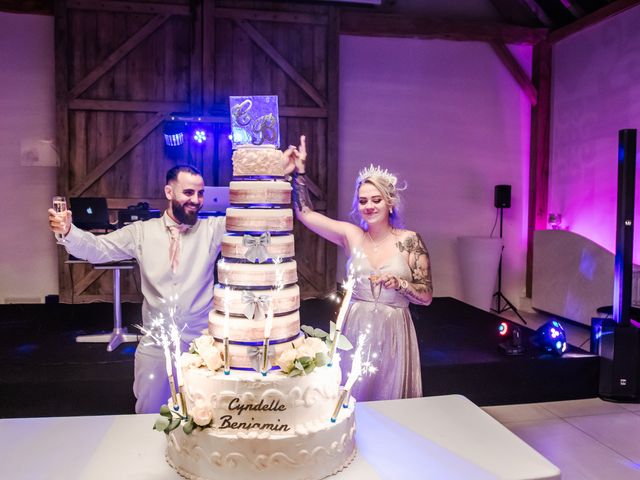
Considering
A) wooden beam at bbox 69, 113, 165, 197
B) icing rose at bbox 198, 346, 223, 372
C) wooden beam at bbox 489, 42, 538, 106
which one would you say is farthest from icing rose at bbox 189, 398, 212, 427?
wooden beam at bbox 489, 42, 538, 106

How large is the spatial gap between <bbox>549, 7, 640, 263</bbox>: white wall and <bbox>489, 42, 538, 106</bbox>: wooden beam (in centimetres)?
32

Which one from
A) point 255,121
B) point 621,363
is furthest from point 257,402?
point 621,363

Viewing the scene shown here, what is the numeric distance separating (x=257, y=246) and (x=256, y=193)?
185 millimetres

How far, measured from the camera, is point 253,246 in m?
1.92

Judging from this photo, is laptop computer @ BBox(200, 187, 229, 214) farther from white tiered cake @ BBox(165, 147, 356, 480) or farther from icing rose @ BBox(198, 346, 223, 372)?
icing rose @ BBox(198, 346, 223, 372)

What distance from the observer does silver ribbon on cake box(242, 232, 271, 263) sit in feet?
6.26

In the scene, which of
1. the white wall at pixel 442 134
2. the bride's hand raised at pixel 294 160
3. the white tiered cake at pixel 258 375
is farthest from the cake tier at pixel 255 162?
the white wall at pixel 442 134

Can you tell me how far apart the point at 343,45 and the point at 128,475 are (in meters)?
7.40

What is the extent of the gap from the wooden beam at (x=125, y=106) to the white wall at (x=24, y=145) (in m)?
0.43

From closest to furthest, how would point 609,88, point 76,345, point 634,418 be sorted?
point 634,418 < point 76,345 < point 609,88

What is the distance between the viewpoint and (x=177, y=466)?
5.78 feet

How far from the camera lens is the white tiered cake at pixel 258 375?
5.62 ft

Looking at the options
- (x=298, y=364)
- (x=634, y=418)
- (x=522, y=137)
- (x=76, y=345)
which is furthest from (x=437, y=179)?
(x=298, y=364)

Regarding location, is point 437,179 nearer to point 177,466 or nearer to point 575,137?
point 575,137
